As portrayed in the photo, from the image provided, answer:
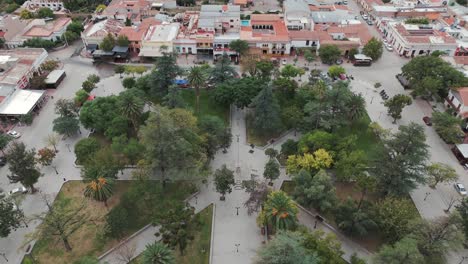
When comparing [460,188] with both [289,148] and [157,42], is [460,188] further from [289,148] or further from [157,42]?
[157,42]

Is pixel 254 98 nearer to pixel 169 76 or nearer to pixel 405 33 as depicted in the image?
pixel 169 76

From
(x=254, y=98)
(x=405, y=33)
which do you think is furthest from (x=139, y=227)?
(x=405, y=33)

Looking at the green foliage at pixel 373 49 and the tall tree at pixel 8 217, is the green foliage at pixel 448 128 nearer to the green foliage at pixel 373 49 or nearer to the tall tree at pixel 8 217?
the green foliage at pixel 373 49

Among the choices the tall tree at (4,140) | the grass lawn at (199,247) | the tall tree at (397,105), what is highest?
the tall tree at (397,105)

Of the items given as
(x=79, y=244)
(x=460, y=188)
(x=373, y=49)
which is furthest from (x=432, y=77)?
(x=79, y=244)

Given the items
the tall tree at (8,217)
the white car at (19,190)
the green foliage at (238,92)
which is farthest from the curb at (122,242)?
the green foliage at (238,92)

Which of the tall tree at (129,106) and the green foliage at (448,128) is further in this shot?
the green foliage at (448,128)

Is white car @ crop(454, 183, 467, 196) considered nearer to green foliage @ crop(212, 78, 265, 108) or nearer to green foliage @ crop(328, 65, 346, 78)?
green foliage @ crop(328, 65, 346, 78)
